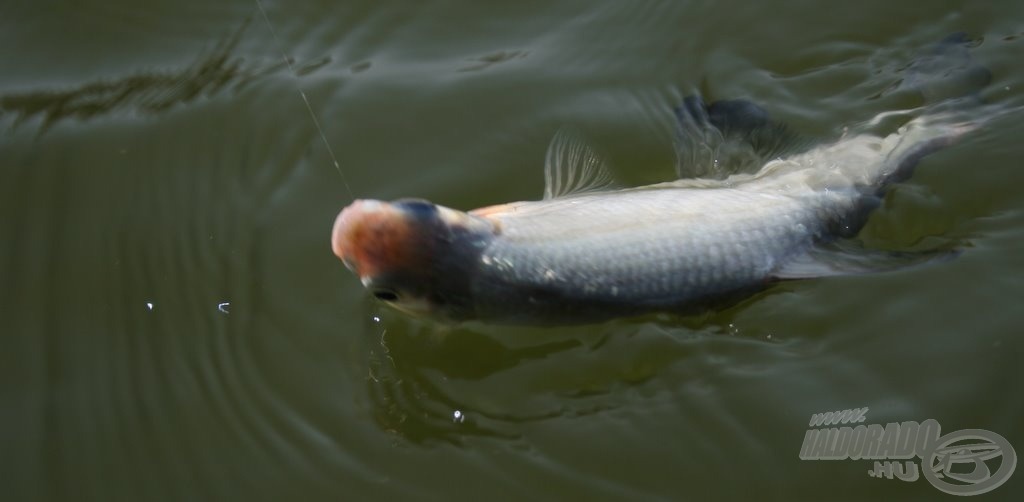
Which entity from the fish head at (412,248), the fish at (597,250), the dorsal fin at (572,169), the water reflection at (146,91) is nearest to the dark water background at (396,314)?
the water reflection at (146,91)

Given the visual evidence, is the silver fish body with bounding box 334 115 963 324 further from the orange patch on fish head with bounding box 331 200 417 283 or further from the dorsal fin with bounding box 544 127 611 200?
the dorsal fin with bounding box 544 127 611 200

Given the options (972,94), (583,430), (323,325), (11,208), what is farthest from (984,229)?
(11,208)

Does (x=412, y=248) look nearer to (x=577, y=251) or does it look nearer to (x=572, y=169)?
(x=577, y=251)

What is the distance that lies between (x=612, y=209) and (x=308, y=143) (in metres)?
1.93

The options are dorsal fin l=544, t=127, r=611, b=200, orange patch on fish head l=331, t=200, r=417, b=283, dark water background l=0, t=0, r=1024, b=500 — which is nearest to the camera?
orange patch on fish head l=331, t=200, r=417, b=283

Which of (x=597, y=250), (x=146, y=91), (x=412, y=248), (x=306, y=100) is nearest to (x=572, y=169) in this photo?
(x=597, y=250)

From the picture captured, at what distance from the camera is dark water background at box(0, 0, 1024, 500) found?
12.4 feet

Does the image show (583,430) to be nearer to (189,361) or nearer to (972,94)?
(189,361)

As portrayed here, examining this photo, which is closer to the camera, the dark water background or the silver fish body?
the silver fish body
